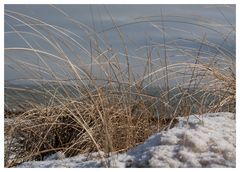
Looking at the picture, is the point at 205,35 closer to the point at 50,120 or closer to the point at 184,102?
the point at 184,102

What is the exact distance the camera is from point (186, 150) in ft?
5.32

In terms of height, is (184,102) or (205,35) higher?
(205,35)

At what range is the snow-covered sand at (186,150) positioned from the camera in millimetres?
1577

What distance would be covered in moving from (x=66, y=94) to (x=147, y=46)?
511mm

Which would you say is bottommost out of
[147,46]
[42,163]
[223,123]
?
[42,163]

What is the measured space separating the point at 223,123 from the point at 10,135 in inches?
45.7

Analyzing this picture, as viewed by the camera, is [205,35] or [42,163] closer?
[42,163]

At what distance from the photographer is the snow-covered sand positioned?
5.17 ft

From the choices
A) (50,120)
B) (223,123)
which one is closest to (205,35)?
(223,123)

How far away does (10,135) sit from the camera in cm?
→ 249
